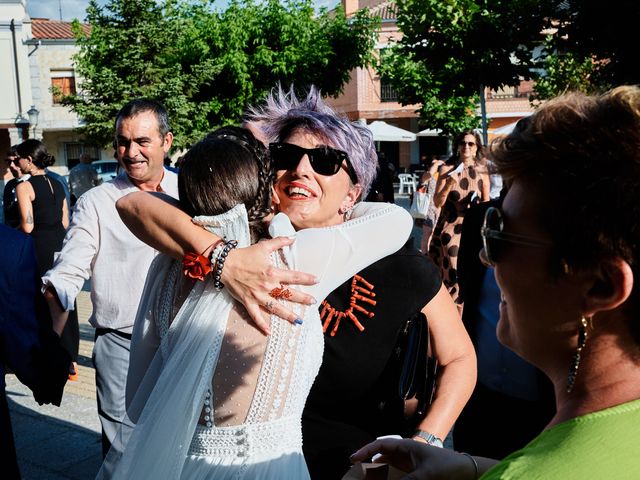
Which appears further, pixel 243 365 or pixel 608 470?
pixel 243 365

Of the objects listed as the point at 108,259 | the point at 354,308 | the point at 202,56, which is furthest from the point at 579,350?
the point at 202,56

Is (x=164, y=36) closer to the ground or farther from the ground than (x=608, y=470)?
farther from the ground

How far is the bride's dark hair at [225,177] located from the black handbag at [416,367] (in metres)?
0.69

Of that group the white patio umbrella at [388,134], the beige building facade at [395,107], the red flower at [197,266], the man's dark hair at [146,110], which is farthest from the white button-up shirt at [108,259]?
the beige building facade at [395,107]

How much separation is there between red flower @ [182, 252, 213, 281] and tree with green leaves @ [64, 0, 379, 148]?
63.9ft

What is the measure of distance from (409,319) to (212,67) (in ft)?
78.8

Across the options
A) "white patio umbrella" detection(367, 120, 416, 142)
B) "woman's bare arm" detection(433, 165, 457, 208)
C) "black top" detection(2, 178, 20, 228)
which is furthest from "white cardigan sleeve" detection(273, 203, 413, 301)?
"white patio umbrella" detection(367, 120, 416, 142)

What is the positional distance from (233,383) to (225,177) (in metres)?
0.53

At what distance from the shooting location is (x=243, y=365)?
182 centimetres

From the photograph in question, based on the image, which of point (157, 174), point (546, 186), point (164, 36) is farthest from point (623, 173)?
point (164, 36)

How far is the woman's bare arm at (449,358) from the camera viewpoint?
2379mm

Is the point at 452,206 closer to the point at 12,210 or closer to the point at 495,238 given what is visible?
the point at 12,210

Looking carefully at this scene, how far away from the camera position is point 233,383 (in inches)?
71.7

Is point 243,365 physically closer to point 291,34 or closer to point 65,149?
point 291,34
